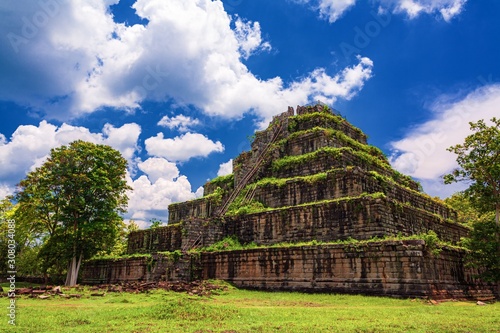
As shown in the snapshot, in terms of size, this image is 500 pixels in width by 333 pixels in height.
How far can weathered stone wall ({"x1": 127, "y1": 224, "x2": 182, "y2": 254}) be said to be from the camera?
27.8 m

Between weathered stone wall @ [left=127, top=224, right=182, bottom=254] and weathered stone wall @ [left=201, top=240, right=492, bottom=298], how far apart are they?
6.79 m

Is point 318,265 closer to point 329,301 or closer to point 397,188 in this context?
point 329,301

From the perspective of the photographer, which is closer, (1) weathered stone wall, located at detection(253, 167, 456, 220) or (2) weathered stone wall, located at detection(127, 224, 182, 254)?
(1) weathered stone wall, located at detection(253, 167, 456, 220)

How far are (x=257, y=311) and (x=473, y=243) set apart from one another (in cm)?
1206

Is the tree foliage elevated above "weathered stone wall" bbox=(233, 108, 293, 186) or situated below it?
below

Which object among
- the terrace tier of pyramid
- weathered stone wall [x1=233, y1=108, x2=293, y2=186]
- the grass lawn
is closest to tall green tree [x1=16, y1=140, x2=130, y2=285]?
the terrace tier of pyramid

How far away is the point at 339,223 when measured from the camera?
21203 mm

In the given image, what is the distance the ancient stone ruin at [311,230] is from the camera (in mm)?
17094

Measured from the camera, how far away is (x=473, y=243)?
1820cm

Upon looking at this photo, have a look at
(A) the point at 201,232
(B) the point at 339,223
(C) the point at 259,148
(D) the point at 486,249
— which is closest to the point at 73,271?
(A) the point at 201,232

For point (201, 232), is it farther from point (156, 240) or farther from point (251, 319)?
point (251, 319)

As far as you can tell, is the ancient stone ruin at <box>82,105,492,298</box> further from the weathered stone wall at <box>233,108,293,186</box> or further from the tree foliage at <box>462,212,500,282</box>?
the tree foliage at <box>462,212,500,282</box>

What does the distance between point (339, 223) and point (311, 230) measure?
5.83 ft

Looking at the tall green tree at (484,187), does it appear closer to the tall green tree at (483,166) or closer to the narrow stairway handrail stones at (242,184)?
the tall green tree at (483,166)
